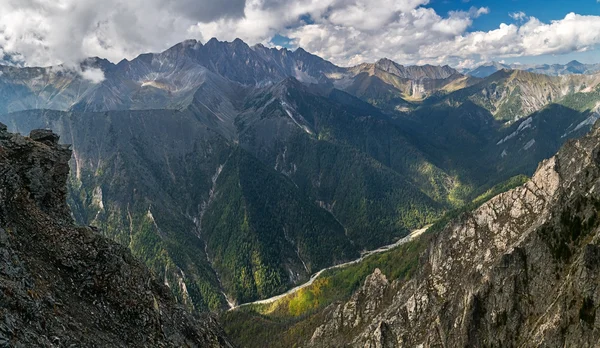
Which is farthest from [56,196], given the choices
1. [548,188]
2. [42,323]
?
[548,188]

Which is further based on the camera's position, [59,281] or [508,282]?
[508,282]

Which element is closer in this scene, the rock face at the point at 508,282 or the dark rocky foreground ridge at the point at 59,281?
the dark rocky foreground ridge at the point at 59,281

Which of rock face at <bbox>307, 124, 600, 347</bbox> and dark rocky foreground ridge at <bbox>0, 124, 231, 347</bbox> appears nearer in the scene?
dark rocky foreground ridge at <bbox>0, 124, 231, 347</bbox>

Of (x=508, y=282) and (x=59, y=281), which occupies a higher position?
(x=59, y=281)

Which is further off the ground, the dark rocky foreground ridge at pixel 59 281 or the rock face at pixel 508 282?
the dark rocky foreground ridge at pixel 59 281
